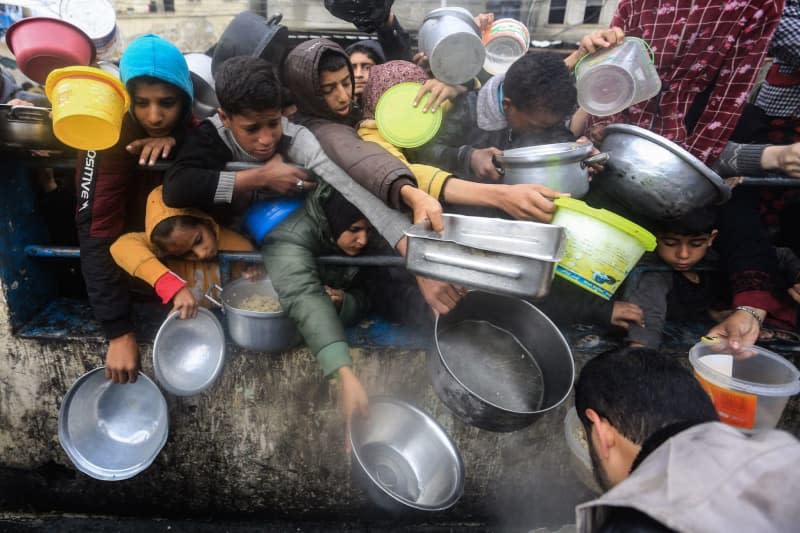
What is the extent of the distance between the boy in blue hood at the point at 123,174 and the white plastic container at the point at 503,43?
230 centimetres

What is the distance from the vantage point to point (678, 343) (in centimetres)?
242

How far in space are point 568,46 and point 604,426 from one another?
11381mm

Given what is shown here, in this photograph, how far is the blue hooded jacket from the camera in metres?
1.99

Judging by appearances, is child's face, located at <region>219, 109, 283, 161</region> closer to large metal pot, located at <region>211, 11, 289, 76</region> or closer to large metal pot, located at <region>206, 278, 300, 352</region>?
large metal pot, located at <region>206, 278, 300, 352</region>

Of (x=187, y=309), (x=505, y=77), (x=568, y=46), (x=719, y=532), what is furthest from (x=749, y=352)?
(x=568, y=46)

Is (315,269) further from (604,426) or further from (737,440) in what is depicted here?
(737,440)

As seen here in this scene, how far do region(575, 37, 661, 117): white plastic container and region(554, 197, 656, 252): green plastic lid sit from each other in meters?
1.04

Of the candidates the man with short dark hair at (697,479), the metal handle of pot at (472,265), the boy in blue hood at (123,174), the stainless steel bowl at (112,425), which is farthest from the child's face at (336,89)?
the man with short dark hair at (697,479)

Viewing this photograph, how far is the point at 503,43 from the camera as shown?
142 inches

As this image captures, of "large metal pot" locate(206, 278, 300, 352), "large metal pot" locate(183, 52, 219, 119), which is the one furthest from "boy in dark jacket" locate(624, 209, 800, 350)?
"large metal pot" locate(183, 52, 219, 119)

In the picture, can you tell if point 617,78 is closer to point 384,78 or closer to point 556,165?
point 556,165

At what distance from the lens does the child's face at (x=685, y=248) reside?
2277mm

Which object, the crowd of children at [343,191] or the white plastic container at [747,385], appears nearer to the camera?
the white plastic container at [747,385]

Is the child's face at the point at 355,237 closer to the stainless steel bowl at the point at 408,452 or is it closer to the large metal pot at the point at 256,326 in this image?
the large metal pot at the point at 256,326
